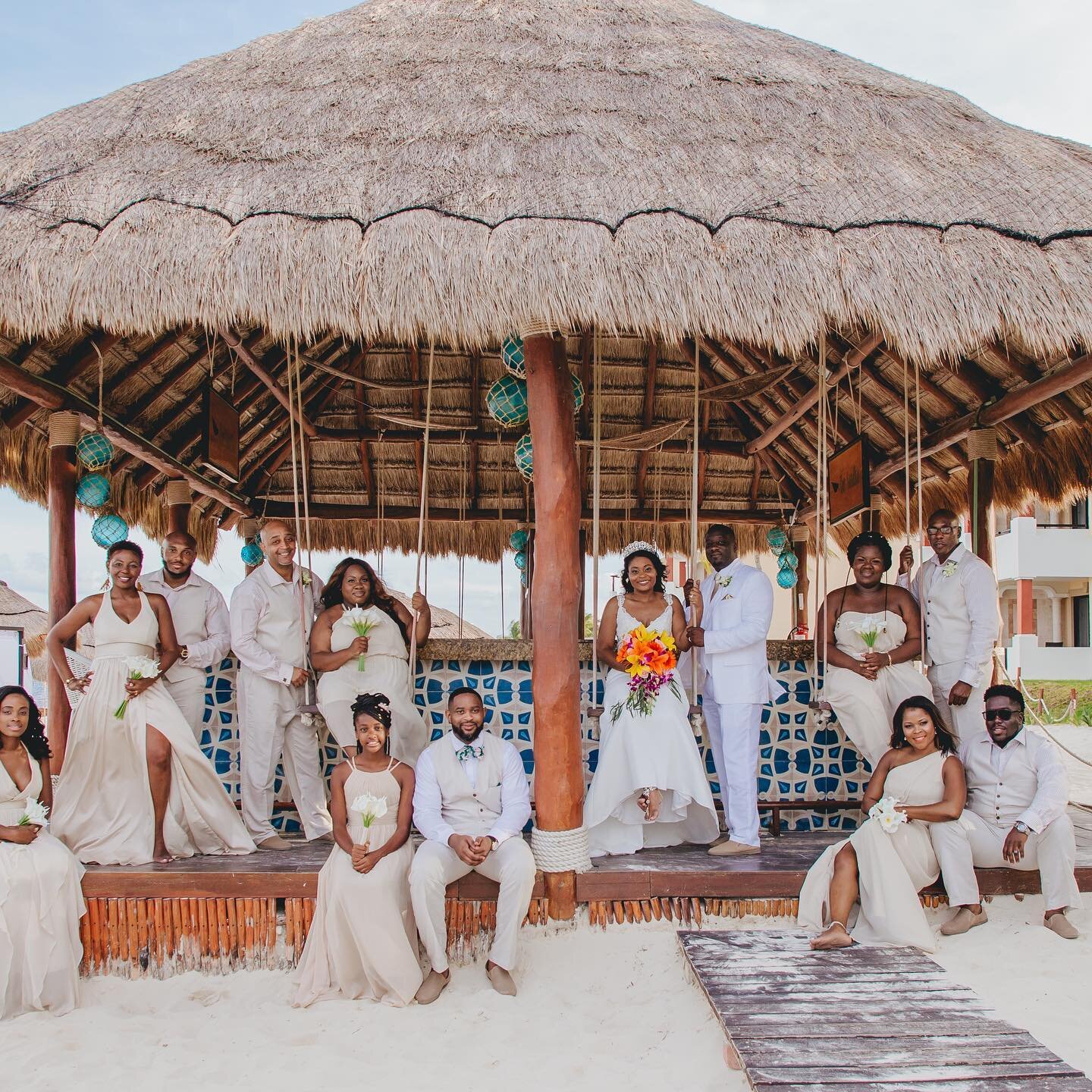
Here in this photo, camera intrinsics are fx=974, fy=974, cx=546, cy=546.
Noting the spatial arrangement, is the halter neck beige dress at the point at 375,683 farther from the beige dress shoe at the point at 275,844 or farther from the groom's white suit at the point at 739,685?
the groom's white suit at the point at 739,685

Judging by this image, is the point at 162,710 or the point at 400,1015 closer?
the point at 400,1015

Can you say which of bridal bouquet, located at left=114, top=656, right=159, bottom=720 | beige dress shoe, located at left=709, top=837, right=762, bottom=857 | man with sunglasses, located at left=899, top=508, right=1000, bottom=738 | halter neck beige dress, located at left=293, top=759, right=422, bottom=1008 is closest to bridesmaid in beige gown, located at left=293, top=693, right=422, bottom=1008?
halter neck beige dress, located at left=293, top=759, right=422, bottom=1008

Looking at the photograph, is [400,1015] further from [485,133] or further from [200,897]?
[485,133]

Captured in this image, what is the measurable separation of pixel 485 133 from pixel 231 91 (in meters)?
1.54

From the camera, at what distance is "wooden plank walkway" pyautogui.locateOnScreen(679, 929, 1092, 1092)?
2744 mm

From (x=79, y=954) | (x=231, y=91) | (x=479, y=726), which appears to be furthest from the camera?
(x=231, y=91)

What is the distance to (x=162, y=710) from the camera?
4312mm

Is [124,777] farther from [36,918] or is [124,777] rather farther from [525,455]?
[525,455]

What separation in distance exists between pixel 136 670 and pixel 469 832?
5.34 ft

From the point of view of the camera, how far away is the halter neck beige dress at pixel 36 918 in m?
3.52

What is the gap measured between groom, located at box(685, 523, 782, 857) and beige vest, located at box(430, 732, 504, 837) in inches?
43.7

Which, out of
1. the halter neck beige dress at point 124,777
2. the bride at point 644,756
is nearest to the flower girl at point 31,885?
the halter neck beige dress at point 124,777

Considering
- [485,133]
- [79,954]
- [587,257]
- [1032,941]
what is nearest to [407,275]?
[587,257]

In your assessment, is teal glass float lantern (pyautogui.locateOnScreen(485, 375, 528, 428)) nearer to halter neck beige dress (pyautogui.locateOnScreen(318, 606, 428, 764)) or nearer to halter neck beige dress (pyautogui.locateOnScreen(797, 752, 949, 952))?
halter neck beige dress (pyautogui.locateOnScreen(318, 606, 428, 764))
